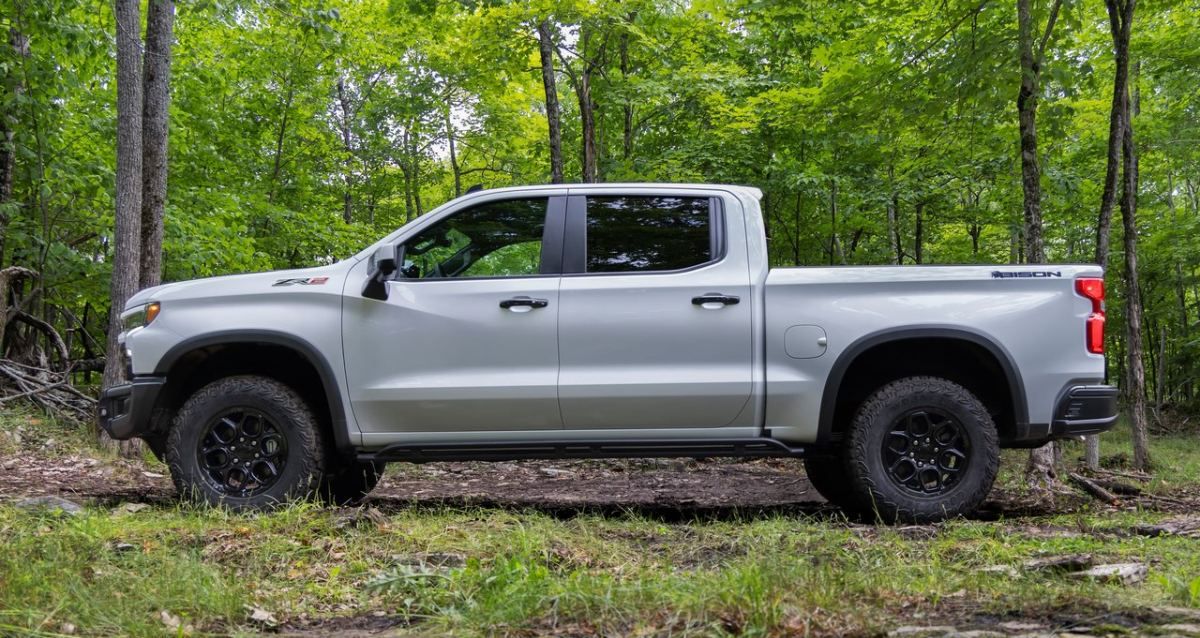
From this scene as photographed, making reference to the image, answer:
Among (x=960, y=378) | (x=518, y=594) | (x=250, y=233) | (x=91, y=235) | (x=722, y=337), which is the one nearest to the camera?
(x=518, y=594)

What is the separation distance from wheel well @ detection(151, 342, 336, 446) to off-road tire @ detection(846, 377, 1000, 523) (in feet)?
9.89

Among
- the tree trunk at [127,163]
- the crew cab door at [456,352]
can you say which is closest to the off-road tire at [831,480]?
the crew cab door at [456,352]

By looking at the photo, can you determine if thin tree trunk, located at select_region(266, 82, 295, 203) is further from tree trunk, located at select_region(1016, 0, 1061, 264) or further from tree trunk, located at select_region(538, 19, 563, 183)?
tree trunk, located at select_region(1016, 0, 1061, 264)

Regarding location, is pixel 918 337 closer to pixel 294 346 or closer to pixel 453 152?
pixel 294 346

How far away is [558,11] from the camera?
11.2 metres

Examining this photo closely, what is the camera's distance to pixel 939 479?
4.70m

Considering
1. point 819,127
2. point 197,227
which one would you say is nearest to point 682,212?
point 819,127

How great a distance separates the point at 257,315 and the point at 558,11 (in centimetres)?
766

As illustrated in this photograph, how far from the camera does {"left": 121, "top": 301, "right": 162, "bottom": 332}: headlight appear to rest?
487 centimetres

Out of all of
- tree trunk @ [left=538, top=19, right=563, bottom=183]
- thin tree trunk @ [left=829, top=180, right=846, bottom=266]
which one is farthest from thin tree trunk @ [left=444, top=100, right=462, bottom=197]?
thin tree trunk @ [left=829, top=180, right=846, bottom=266]

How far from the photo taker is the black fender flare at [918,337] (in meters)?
4.62

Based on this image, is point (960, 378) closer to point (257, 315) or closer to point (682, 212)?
point (682, 212)

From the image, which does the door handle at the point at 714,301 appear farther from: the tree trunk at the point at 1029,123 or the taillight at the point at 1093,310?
the tree trunk at the point at 1029,123

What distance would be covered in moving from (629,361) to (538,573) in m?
1.83
